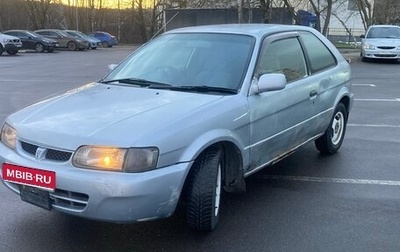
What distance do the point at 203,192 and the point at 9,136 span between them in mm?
1526

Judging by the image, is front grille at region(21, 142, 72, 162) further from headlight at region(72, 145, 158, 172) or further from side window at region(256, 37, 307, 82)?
side window at region(256, 37, 307, 82)

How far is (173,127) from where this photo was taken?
10.7 ft

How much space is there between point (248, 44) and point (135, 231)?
6.35ft

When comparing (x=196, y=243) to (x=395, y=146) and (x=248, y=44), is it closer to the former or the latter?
(x=248, y=44)

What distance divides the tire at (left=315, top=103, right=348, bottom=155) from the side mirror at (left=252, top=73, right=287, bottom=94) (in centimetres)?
188

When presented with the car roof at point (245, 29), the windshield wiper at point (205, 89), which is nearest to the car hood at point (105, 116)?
the windshield wiper at point (205, 89)

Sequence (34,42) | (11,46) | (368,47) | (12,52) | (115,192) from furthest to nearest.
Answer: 1. (34,42)
2. (12,52)
3. (11,46)
4. (368,47)
5. (115,192)

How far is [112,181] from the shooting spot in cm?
301

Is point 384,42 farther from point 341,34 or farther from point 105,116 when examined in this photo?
point 341,34

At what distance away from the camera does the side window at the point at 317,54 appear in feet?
16.9

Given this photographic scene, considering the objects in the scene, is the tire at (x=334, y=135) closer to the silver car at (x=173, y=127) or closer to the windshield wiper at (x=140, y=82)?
the silver car at (x=173, y=127)

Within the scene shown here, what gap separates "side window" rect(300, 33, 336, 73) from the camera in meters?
5.14

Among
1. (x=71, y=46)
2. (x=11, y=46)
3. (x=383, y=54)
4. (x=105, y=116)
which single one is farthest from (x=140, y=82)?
(x=71, y=46)

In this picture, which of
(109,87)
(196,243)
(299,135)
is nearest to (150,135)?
(196,243)
